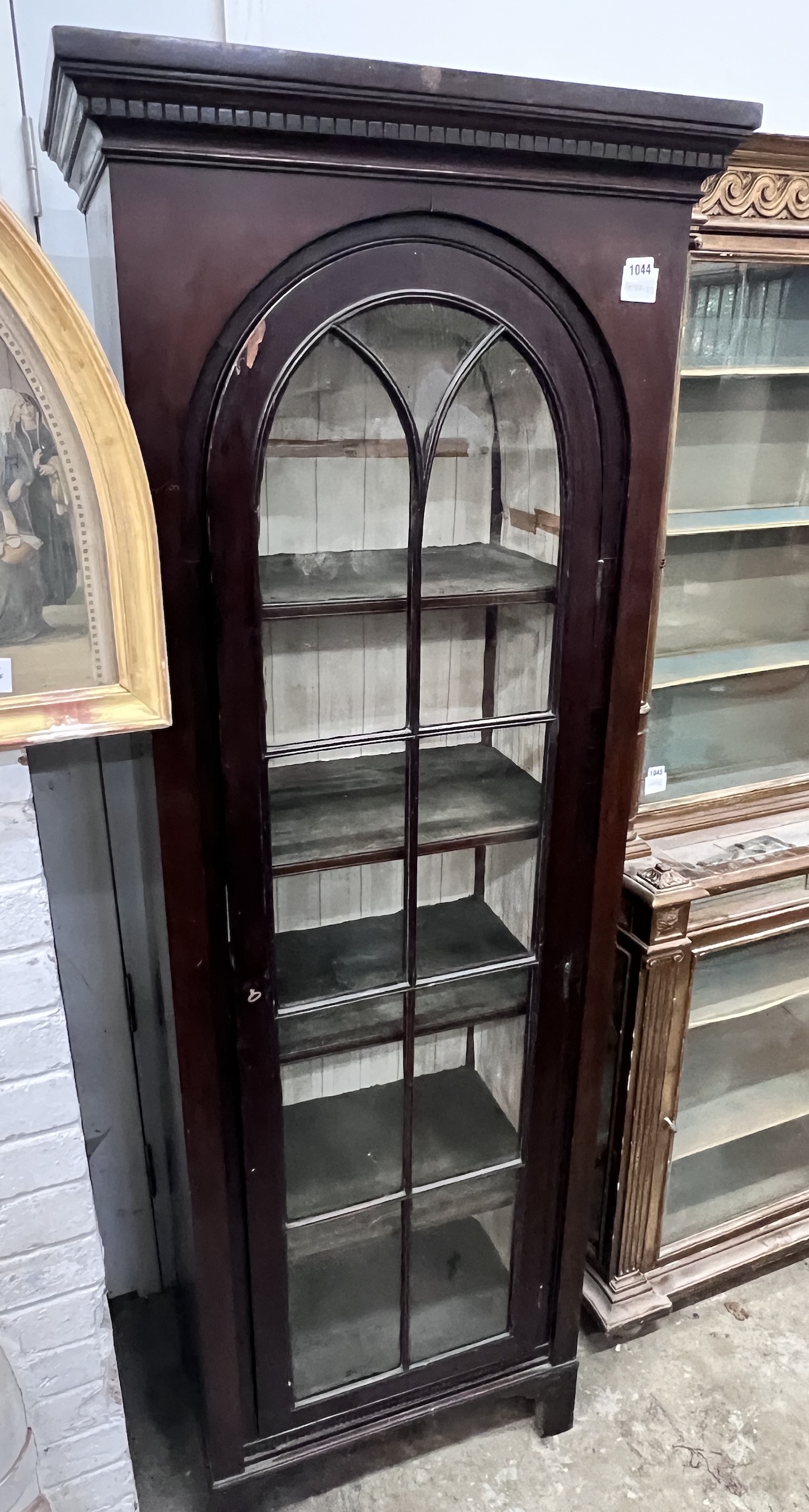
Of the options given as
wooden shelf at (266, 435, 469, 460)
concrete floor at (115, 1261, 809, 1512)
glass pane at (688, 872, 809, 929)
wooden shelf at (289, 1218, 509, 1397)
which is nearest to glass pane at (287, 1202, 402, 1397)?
wooden shelf at (289, 1218, 509, 1397)

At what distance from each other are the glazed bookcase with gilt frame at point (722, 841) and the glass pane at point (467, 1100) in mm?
269

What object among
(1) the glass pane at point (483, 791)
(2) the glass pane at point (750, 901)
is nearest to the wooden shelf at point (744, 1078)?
(2) the glass pane at point (750, 901)

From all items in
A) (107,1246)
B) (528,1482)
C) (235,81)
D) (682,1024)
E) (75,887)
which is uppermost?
(235,81)

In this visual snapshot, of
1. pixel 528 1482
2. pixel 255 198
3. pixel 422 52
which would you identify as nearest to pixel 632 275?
pixel 255 198

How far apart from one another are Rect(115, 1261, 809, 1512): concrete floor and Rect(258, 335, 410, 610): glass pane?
128 cm

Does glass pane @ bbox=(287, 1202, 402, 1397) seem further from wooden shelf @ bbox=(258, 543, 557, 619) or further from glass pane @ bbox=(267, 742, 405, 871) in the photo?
wooden shelf @ bbox=(258, 543, 557, 619)

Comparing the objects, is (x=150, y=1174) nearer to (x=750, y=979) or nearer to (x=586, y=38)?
(x=750, y=979)

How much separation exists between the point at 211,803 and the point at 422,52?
3.61ft

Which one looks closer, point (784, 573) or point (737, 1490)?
point (737, 1490)

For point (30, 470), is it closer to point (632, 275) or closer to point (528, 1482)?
point (632, 275)

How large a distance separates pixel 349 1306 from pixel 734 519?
1.35 metres

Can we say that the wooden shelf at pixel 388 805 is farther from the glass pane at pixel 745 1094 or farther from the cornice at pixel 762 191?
the cornice at pixel 762 191

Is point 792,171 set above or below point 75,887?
above

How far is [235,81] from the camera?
2.57 feet
